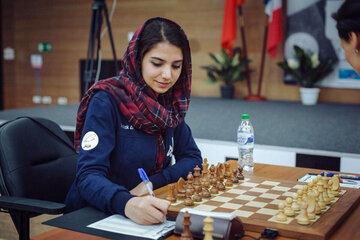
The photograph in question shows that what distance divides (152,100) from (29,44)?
555cm

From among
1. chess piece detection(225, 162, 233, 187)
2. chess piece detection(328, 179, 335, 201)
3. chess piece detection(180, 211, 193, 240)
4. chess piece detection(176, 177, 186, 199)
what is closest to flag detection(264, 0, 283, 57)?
chess piece detection(225, 162, 233, 187)

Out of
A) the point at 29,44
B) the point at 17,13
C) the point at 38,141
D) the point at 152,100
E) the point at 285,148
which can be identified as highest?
the point at 17,13

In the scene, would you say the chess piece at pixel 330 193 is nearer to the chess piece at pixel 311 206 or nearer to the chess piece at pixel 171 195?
A: the chess piece at pixel 311 206

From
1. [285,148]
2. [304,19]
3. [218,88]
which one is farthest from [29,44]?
[285,148]

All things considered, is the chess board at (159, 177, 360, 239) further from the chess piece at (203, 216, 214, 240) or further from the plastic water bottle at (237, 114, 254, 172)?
the plastic water bottle at (237, 114, 254, 172)

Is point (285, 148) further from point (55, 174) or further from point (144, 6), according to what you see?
point (144, 6)

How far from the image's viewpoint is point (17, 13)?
641 centimetres

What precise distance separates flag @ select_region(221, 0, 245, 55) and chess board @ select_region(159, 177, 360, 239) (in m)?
3.64

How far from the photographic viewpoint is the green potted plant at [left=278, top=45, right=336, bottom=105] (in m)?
4.55

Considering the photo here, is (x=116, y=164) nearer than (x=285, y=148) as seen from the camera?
Yes

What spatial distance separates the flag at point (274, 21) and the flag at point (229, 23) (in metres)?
0.31

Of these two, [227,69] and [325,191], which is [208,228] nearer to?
[325,191]

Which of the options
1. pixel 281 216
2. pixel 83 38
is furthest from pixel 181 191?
Result: pixel 83 38

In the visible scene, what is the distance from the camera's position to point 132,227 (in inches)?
39.3
